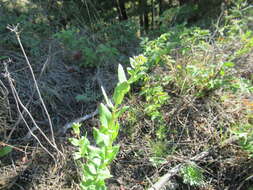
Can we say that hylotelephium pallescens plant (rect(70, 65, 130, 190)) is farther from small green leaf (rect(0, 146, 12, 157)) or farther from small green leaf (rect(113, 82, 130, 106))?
small green leaf (rect(0, 146, 12, 157))

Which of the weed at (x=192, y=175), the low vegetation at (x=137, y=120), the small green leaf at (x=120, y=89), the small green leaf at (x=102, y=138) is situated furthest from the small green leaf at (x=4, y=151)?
the weed at (x=192, y=175)

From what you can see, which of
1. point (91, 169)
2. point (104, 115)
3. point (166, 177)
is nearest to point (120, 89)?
point (104, 115)

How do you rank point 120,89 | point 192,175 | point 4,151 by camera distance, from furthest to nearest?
point 4,151, point 192,175, point 120,89

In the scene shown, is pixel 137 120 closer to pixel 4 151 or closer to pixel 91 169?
pixel 91 169

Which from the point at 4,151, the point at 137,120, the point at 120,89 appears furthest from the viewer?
the point at 137,120

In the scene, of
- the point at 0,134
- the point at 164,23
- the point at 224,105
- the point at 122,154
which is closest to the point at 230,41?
the point at 224,105

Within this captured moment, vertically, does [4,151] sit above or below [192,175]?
above

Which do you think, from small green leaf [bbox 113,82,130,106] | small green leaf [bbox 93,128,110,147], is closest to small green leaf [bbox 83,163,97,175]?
small green leaf [bbox 93,128,110,147]

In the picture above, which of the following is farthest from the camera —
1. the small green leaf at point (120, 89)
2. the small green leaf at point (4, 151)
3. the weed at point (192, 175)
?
the small green leaf at point (4, 151)

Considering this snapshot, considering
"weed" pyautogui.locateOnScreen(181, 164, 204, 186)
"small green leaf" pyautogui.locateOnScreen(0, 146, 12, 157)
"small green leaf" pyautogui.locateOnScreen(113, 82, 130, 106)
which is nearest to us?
"small green leaf" pyautogui.locateOnScreen(113, 82, 130, 106)

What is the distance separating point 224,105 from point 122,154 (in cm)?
100

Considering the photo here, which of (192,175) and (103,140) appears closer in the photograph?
(103,140)

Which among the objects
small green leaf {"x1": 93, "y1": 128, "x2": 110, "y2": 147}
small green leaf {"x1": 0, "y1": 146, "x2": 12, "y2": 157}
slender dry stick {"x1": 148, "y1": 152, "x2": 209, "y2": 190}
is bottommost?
slender dry stick {"x1": 148, "y1": 152, "x2": 209, "y2": 190}

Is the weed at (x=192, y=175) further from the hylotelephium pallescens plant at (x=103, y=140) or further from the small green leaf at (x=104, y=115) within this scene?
the small green leaf at (x=104, y=115)
